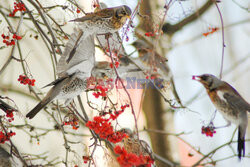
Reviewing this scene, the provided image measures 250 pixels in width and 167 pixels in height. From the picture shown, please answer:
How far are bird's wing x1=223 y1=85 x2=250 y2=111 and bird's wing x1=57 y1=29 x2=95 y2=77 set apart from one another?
1.17ft

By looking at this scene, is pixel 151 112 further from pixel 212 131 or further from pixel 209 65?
pixel 212 131

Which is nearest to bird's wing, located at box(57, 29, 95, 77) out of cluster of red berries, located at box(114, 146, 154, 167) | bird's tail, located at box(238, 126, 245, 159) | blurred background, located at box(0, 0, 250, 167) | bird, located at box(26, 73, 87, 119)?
bird, located at box(26, 73, 87, 119)

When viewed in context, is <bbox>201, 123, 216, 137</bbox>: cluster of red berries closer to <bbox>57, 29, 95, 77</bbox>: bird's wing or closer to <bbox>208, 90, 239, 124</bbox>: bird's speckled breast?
<bbox>208, 90, 239, 124</bbox>: bird's speckled breast

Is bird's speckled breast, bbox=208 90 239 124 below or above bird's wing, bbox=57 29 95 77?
below

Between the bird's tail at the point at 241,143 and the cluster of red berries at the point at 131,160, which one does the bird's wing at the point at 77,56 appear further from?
the bird's tail at the point at 241,143

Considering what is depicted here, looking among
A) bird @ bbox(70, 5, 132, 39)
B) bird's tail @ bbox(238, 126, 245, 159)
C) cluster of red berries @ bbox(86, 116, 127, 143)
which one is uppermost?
bird @ bbox(70, 5, 132, 39)

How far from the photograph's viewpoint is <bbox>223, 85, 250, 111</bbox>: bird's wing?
655mm

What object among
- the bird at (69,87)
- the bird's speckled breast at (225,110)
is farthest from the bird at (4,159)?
the bird's speckled breast at (225,110)

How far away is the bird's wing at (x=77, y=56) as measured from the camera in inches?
25.9

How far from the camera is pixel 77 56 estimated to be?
0.69 m

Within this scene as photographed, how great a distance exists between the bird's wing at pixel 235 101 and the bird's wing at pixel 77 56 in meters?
0.36

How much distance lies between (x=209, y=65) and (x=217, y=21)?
22 cm

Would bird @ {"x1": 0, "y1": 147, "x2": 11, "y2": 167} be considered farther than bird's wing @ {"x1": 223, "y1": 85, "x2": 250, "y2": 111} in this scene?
Yes

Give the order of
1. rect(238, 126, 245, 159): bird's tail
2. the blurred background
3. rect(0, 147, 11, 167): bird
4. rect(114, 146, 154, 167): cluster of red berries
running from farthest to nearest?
1. the blurred background
2. rect(0, 147, 11, 167): bird
3. rect(238, 126, 245, 159): bird's tail
4. rect(114, 146, 154, 167): cluster of red berries
